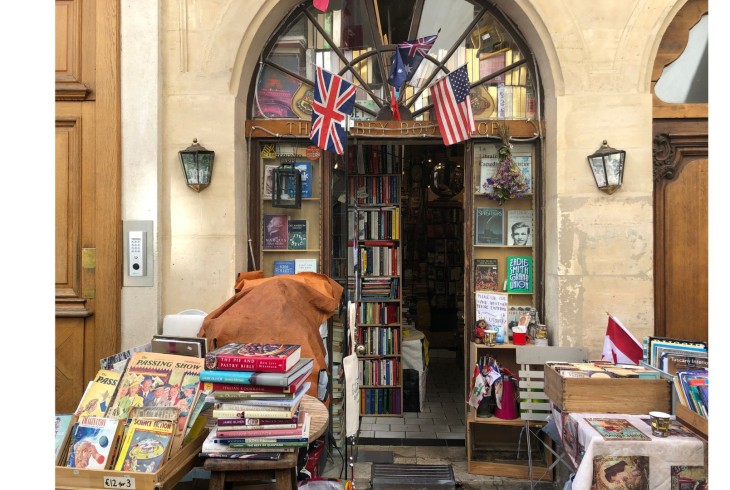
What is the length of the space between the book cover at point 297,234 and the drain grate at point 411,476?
8.16 ft

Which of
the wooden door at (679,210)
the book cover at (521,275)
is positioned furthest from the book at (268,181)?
the wooden door at (679,210)

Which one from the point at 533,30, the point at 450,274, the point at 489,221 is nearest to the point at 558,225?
the point at 489,221

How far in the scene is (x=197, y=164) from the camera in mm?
4965

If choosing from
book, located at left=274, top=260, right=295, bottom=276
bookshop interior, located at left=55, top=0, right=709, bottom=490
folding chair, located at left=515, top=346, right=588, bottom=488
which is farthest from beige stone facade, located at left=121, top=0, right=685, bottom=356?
book, located at left=274, top=260, right=295, bottom=276

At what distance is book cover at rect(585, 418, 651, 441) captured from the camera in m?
3.03

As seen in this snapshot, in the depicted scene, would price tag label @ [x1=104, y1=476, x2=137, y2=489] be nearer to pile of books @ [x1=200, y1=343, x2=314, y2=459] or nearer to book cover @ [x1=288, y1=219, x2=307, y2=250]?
pile of books @ [x1=200, y1=343, x2=314, y2=459]

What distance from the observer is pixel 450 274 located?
10617mm

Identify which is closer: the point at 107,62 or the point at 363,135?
the point at 107,62

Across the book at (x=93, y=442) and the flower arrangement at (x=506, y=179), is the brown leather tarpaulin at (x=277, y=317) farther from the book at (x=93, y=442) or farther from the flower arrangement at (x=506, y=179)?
the flower arrangement at (x=506, y=179)

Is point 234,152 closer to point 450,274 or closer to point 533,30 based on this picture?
point 533,30

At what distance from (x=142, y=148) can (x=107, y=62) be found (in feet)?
3.17

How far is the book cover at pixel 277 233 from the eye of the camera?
546 centimetres

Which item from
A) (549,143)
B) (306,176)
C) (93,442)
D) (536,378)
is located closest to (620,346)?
(536,378)

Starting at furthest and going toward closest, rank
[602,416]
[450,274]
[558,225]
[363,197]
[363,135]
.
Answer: [450,274] < [363,197] < [363,135] < [558,225] < [602,416]
